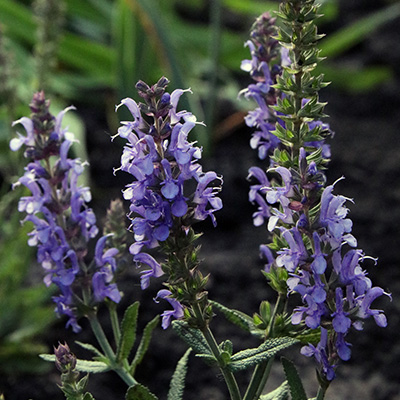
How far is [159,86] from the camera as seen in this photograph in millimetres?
987

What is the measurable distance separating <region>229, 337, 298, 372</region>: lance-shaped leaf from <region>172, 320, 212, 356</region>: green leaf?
0.05 m

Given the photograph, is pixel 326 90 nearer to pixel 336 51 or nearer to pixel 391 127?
pixel 336 51

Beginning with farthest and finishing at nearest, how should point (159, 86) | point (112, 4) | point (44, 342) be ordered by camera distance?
point (112, 4)
point (44, 342)
point (159, 86)

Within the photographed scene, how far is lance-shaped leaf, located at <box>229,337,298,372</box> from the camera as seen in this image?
107 cm

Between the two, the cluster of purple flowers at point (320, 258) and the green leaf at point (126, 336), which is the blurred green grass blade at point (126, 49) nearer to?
the green leaf at point (126, 336)

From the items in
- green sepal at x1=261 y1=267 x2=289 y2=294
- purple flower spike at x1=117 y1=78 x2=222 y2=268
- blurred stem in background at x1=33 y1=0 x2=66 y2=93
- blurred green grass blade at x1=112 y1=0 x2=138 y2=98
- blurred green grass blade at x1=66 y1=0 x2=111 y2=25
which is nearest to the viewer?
purple flower spike at x1=117 y1=78 x2=222 y2=268

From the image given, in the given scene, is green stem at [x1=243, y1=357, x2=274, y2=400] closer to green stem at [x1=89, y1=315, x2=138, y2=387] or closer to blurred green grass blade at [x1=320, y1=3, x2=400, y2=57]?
green stem at [x1=89, y1=315, x2=138, y2=387]

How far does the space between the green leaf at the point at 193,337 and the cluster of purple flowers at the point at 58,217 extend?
16cm

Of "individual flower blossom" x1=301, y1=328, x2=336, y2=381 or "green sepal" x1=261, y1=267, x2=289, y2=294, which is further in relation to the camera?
"green sepal" x1=261, y1=267, x2=289, y2=294

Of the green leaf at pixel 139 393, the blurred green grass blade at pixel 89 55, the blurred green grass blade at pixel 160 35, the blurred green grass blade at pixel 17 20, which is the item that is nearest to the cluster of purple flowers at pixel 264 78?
the green leaf at pixel 139 393

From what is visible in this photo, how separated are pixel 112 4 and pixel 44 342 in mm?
2577

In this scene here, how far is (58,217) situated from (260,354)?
417mm

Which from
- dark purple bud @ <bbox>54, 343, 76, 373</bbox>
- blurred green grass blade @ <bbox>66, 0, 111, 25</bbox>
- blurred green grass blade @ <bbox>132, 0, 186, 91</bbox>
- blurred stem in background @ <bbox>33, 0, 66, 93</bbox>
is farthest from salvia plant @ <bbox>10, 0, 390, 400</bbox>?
blurred green grass blade @ <bbox>66, 0, 111, 25</bbox>

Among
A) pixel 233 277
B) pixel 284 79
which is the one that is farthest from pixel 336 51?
pixel 284 79
